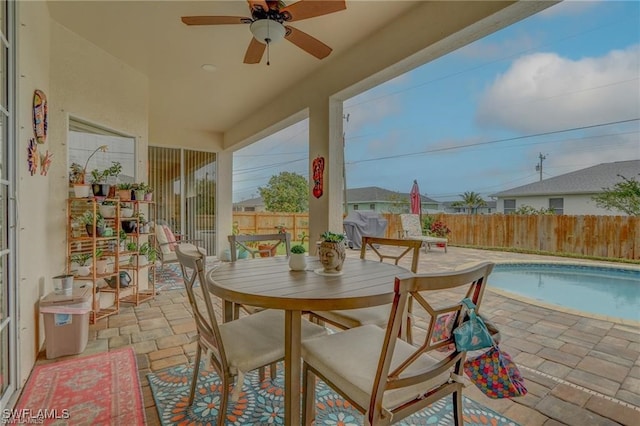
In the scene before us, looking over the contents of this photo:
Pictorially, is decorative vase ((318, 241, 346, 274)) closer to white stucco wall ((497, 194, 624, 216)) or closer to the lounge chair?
the lounge chair

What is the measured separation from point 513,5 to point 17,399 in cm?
373

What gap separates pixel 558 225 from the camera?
24.0 ft

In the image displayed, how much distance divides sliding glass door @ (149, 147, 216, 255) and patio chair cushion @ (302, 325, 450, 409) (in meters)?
5.74

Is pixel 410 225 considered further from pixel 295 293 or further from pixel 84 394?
pixel 84 394

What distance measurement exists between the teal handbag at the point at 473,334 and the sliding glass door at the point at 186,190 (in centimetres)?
623

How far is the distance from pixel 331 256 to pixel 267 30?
1.65 m

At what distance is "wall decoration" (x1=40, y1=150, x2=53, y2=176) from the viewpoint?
237 cm

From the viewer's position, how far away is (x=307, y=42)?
7.48 feet

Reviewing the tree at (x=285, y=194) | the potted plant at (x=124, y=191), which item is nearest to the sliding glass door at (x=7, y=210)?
the potted plant at (x=124, y=191)

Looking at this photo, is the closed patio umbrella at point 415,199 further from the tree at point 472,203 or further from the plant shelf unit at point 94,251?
the plant shelf unit at point 94,251

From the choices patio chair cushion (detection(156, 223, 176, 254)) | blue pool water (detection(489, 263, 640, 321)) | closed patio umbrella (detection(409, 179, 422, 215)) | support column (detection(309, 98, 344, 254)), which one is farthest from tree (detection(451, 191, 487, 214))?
patio chair cushion (detection(156, 223, 176, 254))

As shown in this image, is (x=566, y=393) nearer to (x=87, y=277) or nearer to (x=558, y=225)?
(x=87, y=277)

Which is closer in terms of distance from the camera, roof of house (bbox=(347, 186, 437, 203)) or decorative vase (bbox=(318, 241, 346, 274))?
decorative vase (bbox=(318, 241, 346, 274))

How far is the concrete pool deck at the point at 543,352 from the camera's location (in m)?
1.58
